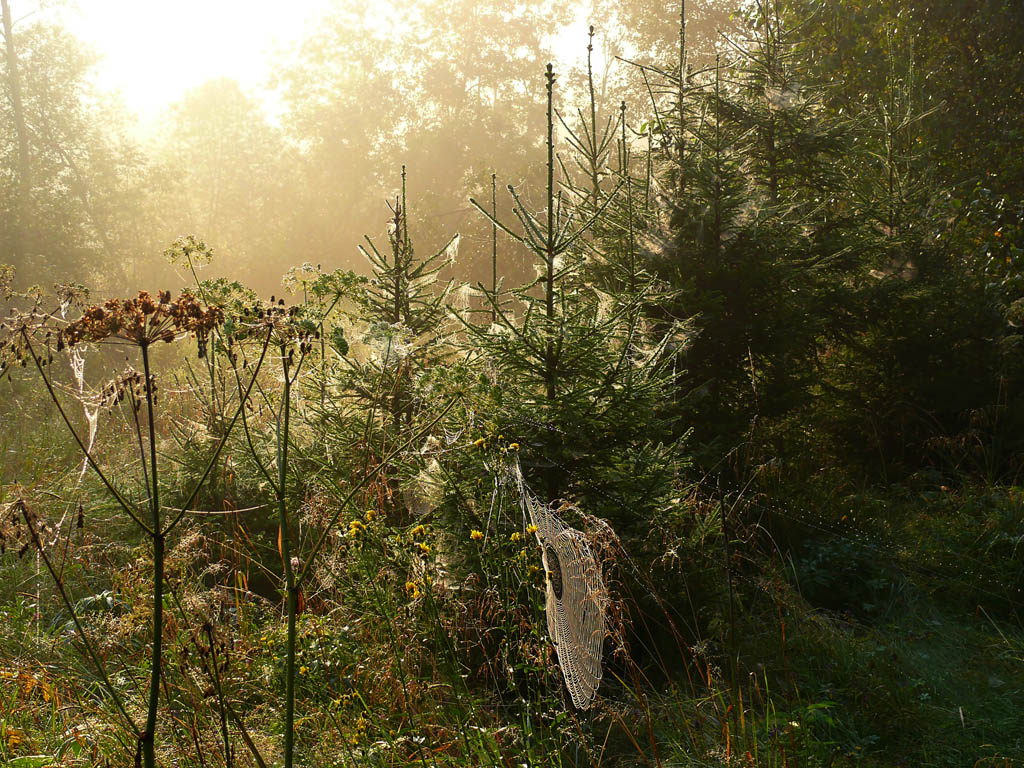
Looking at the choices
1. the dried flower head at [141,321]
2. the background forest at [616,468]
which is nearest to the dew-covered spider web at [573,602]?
the background forest at [616,468]

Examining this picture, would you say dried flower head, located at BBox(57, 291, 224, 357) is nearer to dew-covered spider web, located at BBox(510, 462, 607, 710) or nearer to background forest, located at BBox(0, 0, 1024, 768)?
background forest, located at BBox(0, 0, 1024, 768)

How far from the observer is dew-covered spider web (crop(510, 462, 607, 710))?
231cm

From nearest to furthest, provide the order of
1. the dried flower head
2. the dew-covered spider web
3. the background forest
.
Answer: the dried flower head, the dew-covered spider web, the background forest

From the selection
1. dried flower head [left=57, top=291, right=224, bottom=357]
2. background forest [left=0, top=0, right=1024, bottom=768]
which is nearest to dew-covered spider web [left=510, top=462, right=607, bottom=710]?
background forest [left=0, top=0, right=1024, bottom=768]

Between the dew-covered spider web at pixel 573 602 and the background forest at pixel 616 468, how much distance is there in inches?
3.9

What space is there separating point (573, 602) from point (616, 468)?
1.22 meters

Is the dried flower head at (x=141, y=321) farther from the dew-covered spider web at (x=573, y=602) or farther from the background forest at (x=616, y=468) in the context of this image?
the dew-covered spider web at (x=573, y=602)

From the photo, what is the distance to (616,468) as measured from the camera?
12.2ft

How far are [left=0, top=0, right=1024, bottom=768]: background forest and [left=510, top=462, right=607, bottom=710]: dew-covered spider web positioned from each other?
0.10m

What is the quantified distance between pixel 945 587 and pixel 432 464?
3.12 m

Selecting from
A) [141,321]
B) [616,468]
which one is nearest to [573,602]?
[616,468]

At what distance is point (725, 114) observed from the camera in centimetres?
643

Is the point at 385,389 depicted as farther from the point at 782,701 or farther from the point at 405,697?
the point at 782,701

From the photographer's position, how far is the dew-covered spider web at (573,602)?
231 centimetres
